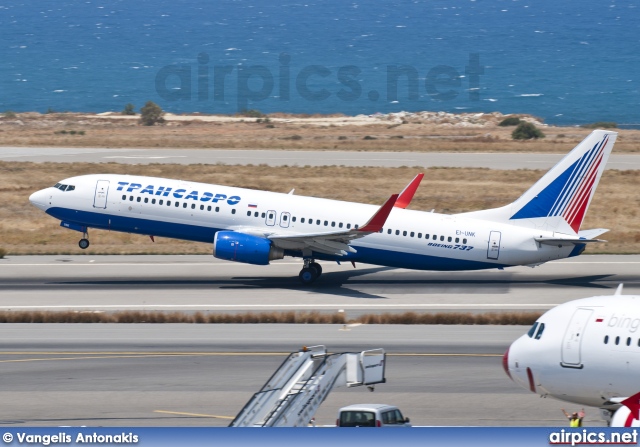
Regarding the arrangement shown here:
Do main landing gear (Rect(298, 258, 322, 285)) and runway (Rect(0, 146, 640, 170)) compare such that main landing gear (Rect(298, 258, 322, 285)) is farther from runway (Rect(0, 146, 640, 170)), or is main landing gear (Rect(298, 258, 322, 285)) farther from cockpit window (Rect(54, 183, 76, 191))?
runway (Rect(0, 146, 640, 170))

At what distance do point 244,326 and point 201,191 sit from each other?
10514 millimetres

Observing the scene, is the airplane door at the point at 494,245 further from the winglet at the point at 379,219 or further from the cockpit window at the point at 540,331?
the cockpit window at the point at 540,331

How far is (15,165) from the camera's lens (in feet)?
291

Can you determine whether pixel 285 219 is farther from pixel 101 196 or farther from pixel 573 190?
pixel 573 190

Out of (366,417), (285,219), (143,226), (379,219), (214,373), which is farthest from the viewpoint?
(143,226)

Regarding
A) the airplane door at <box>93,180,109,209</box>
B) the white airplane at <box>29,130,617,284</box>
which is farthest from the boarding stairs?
the airplane door at <box>93,180,109,209</box>

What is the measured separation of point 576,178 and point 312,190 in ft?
108

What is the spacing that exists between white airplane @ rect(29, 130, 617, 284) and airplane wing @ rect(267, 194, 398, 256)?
0.14 ft

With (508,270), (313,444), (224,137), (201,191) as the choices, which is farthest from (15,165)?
(313,444)

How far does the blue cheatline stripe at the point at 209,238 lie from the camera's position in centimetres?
4725

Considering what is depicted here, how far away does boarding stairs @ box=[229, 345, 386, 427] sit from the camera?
2205cm

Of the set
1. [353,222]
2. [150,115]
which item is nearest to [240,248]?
[353,222]

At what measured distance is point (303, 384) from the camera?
22844 millimetres

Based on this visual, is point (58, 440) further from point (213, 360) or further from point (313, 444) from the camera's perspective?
point (213, 360)
